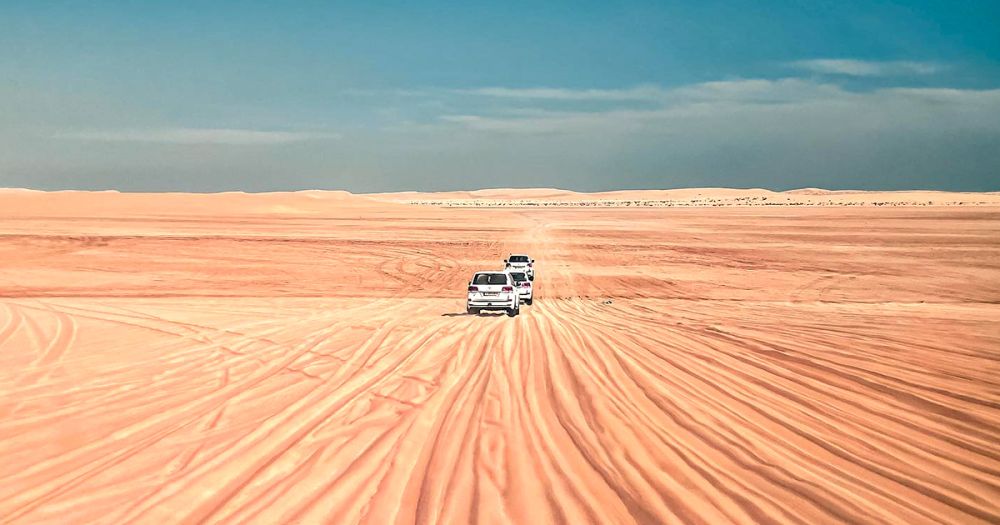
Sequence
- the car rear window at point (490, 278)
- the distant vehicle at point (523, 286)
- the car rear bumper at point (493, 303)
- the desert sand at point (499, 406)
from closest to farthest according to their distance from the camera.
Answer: the desert sand at point (499, 406) → the car rear bumper at point (493, 303) → the car rear window at point (490, 278) → the distant vehicle at point (523, 286)

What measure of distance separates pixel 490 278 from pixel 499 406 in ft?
42.3

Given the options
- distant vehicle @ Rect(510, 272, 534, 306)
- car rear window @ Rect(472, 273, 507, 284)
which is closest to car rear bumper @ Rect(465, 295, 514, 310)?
car rear window @ Rect(472, 273, 507, 284)

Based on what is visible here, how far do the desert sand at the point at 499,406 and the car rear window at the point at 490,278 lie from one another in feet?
3.87

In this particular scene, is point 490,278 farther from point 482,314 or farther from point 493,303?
point 482,314

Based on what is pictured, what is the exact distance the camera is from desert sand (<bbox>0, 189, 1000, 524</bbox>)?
7.81m

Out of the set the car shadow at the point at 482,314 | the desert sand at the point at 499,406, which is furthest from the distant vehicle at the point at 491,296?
the desert sand at the point at 499,406

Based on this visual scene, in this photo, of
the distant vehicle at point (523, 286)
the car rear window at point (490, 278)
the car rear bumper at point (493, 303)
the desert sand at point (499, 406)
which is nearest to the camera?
the desert sand at point (499, 406)

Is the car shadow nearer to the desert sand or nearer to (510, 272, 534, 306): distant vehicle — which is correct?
the desert sand

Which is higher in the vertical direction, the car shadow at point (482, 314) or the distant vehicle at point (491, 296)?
the distant vehicle at point (491, 296)

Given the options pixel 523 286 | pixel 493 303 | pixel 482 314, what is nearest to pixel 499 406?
pixel 493 303

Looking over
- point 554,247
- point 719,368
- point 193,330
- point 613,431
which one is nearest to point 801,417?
point 613,431

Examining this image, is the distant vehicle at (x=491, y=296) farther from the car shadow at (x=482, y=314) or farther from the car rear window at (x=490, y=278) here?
the car shadow at (x=482, y=314)

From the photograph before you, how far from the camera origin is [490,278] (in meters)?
24.8

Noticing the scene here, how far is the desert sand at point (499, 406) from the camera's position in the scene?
7809 mm
